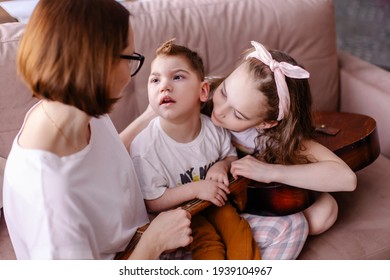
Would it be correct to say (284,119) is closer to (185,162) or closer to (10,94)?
(185,162)

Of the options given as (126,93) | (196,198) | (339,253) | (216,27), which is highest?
(216,27)

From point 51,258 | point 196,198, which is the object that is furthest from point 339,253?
point 51,258

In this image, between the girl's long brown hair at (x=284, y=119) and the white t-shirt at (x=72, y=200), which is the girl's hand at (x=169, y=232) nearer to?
the white t-shirt at (x=72, y=200)

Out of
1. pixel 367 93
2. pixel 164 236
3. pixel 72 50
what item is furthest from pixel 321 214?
pixel 72 50

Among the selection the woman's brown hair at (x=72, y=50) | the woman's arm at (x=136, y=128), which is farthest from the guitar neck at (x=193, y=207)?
the woman's brown hair at (x=72, y=50)

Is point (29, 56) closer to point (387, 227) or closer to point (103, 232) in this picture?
point (103, 232)

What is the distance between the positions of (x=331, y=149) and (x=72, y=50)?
0.84 m

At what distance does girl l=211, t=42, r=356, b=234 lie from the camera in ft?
4.24

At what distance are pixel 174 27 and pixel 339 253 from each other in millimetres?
827

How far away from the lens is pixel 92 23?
0.89 m

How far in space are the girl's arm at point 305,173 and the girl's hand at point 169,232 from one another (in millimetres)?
224

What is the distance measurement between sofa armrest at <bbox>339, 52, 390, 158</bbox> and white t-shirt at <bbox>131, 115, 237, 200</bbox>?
2.23 ft

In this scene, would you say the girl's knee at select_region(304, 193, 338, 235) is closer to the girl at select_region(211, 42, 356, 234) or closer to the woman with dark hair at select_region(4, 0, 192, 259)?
the girl at select_region(211, 42, 356, 234)

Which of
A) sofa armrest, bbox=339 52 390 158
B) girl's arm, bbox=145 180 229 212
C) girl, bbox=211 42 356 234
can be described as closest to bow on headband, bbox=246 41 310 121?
girl, bbox=211 42 356 234
